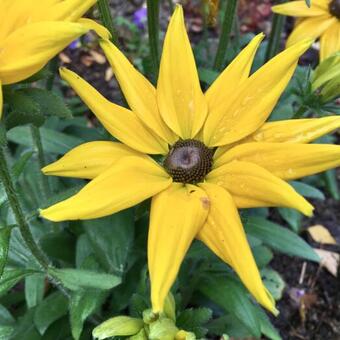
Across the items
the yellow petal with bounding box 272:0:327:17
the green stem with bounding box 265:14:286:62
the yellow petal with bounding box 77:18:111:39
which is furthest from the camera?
the green stem with bounding box 265:14:286:62

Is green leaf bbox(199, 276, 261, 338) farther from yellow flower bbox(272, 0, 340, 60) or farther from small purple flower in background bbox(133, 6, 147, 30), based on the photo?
small purple flower in background bbox(133, 6, 147, 30)

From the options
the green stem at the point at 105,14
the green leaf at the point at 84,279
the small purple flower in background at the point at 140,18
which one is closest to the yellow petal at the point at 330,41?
the green stem at the point at 105,14

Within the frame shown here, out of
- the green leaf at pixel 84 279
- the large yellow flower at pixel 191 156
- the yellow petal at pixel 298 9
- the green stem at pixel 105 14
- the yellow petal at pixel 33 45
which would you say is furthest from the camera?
the yellow petal at pixel 298 9

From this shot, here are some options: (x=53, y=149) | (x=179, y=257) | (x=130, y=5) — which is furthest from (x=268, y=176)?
(x=130, y=5)

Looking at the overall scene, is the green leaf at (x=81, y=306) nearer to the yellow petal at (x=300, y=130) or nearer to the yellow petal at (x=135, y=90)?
the yellow petal at (x=135, y=90)

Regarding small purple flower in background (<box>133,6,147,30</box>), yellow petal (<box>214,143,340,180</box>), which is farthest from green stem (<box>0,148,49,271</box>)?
small purple flower in background (<box>133,6,147,30</box>)

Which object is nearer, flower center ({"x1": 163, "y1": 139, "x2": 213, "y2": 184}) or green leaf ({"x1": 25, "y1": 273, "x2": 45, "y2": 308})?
flower center ({"x1": 163, "y1": 139, "x2": 213, "y2": 184})
